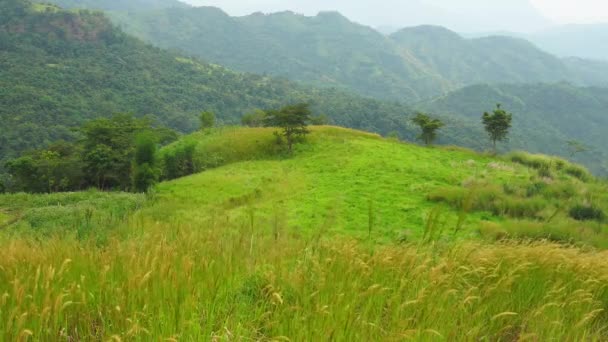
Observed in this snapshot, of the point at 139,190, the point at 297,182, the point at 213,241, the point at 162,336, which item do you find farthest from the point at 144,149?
the point at 162,336

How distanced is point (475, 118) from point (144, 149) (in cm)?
19898

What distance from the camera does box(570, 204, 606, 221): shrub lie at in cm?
1570

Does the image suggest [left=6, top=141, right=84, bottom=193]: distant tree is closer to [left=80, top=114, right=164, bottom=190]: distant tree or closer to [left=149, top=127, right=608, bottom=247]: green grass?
[left=80, top=114, right=164, bottom=190]: distant tree

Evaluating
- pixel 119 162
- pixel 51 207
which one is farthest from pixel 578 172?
pixel 119 162

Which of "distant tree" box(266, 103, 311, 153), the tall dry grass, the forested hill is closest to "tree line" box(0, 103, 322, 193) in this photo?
"distant tree" box(266, 103, 311, 153)

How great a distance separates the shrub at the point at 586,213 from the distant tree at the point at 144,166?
20.8m

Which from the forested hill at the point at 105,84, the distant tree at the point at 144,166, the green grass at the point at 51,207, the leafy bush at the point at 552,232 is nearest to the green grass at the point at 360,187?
the leafy bush at the point at 552,232

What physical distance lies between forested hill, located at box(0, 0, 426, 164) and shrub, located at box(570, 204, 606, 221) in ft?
274

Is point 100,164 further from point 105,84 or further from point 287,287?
point 105,84

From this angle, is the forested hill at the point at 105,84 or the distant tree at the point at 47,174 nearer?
the distant tree at the point at 47,174

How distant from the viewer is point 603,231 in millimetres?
12742

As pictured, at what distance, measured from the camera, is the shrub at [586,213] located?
51.5 feet

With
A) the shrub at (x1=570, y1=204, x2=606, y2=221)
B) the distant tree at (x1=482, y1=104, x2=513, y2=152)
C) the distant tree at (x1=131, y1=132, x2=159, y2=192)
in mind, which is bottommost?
the distant tree at (x1=131, y1=132, x2=159, y2=192)

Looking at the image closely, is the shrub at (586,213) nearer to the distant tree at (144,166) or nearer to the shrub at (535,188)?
the shrub at (535,188)
